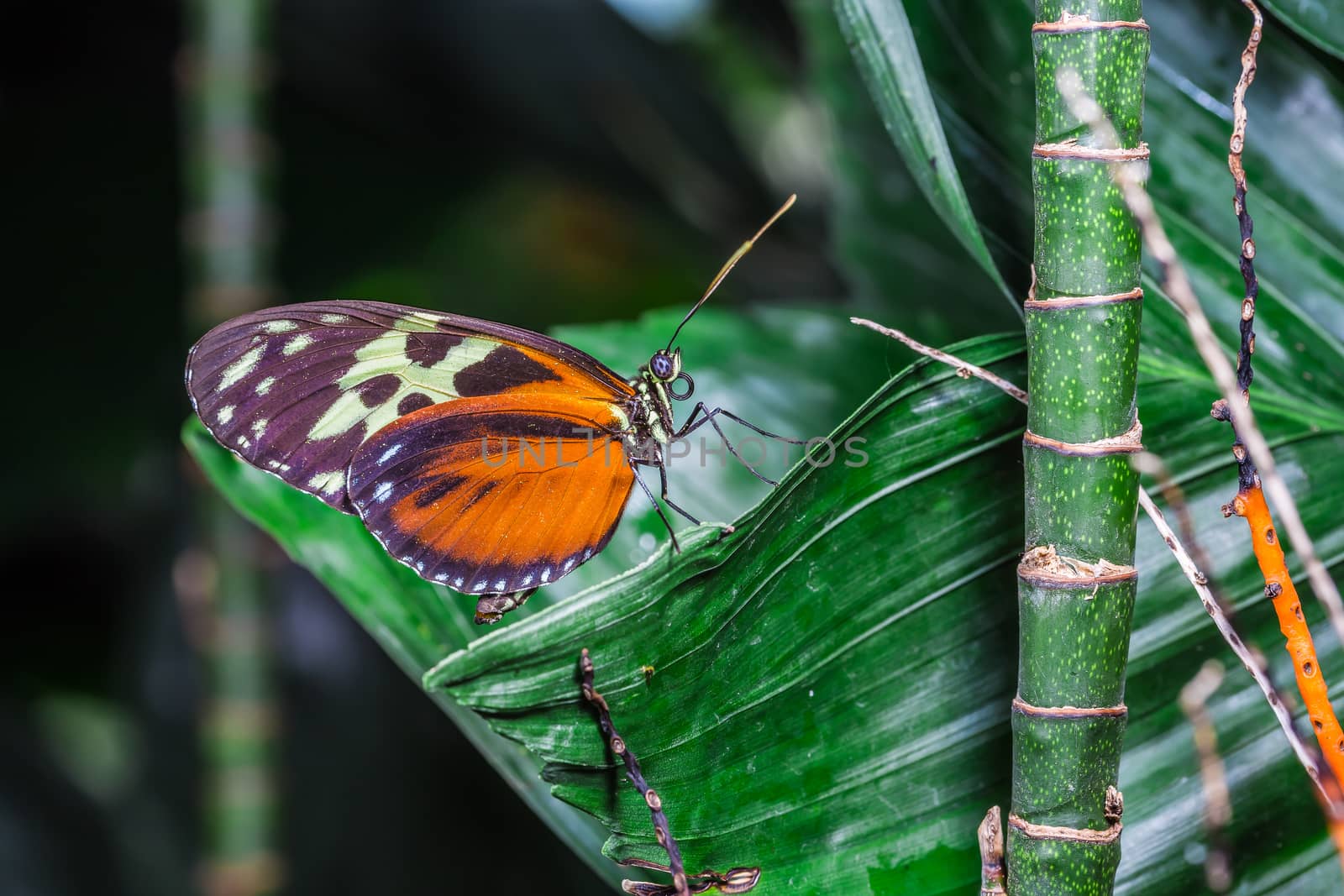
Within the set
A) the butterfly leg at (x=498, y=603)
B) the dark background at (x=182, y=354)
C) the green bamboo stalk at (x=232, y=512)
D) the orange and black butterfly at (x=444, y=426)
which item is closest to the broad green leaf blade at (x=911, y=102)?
the orange and black butterfly at (x=444, y=426)

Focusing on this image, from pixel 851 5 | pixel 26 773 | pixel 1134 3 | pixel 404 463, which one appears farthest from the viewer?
pixel 26 773

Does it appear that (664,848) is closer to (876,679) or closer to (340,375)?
(876,679)

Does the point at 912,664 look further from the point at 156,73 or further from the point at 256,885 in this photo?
the point at 156,73

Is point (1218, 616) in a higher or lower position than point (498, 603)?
higher

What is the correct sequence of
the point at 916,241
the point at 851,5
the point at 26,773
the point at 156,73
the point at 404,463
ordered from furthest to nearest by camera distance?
the point at 156,73 < the point at 26,773 < the point at 916,241 < the point at 404,463 < the point at 851,5

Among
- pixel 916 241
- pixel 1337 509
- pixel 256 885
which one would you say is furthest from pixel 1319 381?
pixel 256 885

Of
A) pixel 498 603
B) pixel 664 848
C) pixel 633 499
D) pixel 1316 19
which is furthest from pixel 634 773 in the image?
pixel 1316 19

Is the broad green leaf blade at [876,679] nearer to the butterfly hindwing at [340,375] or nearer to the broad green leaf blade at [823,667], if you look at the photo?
the broad green leaf blade at [823,667]
